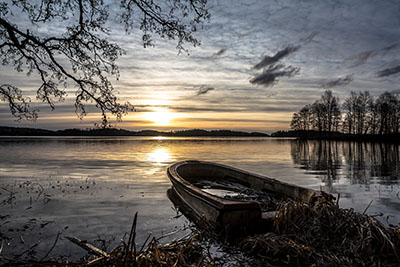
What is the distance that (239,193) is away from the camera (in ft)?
30.3

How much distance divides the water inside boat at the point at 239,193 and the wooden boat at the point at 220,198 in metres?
0.27

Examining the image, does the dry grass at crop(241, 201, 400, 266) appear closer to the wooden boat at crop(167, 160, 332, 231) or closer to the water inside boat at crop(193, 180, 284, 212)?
the wooden boat at crop(167, 160, 332, 231)

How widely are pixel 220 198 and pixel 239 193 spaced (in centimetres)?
364

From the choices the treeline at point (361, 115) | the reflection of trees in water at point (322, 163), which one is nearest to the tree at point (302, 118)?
the treeline at point (361, 115)

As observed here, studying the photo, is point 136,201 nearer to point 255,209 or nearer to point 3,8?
point 255,209

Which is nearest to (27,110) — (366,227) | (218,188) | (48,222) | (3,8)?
(3,8)

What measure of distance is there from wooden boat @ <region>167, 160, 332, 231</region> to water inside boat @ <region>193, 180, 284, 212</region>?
0.88 ft

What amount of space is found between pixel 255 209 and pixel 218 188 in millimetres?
5369

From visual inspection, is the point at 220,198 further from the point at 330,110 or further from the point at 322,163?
the point at 330,110

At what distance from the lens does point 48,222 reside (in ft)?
21.8

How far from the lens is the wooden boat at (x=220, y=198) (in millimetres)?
5297

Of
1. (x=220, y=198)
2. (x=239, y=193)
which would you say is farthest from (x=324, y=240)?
(x=239, y=193)

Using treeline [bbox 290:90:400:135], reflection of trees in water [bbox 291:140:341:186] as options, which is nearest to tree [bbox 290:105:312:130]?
treeline [bbox 290:90:400:135]

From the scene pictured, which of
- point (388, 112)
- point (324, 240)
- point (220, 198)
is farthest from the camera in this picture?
point (388, 112)
